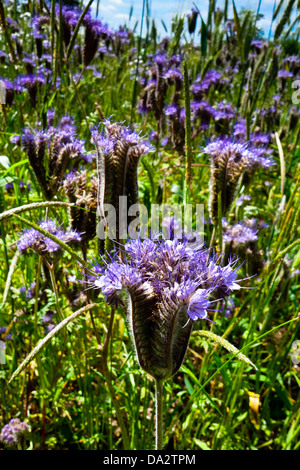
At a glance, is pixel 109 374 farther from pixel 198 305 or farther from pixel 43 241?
pixel 198 305

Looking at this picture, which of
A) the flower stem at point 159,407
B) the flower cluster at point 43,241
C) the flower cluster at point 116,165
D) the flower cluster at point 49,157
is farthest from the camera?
the flower cluster at point 49,157

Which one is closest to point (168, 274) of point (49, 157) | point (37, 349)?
point (37, 349)

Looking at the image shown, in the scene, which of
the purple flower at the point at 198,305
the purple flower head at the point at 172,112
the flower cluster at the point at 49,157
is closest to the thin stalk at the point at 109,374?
the purple flower at the point at 198,305

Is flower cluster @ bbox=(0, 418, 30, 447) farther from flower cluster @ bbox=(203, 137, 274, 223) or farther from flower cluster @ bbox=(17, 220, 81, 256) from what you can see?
flower cluster @ bbox=(203, 137, 274, 223)

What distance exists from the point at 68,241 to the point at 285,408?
158 centimetres

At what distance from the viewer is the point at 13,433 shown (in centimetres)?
166

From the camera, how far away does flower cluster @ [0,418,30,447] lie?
1651 millimetres

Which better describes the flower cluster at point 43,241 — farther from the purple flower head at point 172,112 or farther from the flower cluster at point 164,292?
the purple flower head at point 172,112

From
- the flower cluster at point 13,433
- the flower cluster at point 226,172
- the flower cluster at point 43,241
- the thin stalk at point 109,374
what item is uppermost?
the flower cluster at point 226,172

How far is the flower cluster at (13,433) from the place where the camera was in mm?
1651

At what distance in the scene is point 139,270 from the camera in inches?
39.9
